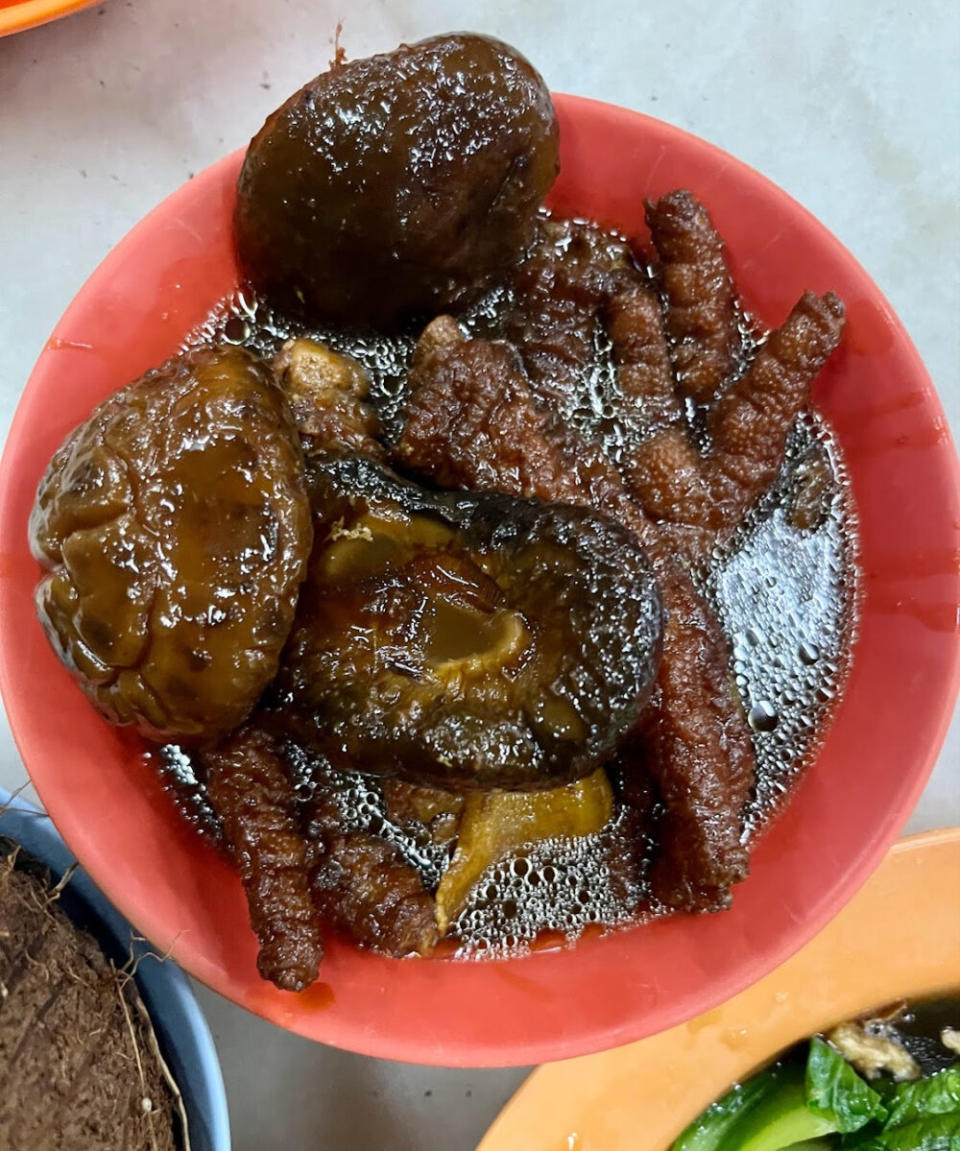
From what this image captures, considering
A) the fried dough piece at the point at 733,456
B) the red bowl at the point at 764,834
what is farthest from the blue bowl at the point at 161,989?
the fried dough piece at the point at 733,456

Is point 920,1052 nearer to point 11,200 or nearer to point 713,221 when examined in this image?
point 713,221

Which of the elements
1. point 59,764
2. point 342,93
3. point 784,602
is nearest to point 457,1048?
point 59,764

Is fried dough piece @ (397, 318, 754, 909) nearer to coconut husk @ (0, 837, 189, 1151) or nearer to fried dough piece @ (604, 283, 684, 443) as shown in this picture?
fried dough piece @ (604, 283, 684, 443)

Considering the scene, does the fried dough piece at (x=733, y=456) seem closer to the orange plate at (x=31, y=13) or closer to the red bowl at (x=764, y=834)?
the red bowl at (x=764, y=834)

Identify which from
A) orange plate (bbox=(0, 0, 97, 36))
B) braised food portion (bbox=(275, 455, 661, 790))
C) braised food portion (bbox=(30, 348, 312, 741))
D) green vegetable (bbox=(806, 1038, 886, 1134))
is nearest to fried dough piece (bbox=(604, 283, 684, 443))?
braised food portion (bbox=(275, 455, 661, 790))

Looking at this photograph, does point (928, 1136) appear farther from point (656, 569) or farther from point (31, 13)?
point (31, 13)

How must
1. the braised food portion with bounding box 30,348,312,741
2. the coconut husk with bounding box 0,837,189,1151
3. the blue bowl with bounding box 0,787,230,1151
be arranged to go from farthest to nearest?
the blue bowl with bounding box 0,787,230,1151
the coconut husk with bounding box 0,837,189,1151
the braised food portion with bounding box 30,348,312,741
